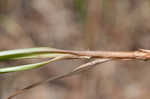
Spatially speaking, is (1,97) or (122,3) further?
(122,3)

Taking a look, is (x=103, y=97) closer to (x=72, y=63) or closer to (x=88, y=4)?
(x=72, y=63)

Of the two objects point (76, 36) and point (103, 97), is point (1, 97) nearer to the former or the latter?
point (103, 97)

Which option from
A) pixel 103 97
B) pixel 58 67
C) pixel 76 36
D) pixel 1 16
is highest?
pixel 1 16

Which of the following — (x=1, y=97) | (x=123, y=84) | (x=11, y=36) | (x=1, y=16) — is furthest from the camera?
(x=123, y=84)

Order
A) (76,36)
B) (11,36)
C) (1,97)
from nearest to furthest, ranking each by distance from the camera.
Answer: (1,97) < (11,36) < (76,36)

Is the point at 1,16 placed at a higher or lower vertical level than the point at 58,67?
higher

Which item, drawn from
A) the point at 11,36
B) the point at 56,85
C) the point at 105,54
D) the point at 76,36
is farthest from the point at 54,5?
the point at 105,54

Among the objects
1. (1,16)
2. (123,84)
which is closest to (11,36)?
(1,16)
